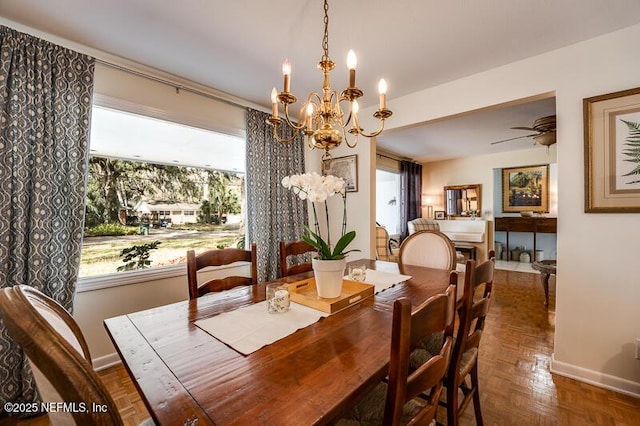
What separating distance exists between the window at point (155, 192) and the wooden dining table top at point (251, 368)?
1432 mm

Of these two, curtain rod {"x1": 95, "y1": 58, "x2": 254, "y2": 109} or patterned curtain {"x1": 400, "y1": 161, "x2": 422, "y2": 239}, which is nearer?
curtain rod {"x1": 95, "y1": 58, "x2": 254, "y2": 109}

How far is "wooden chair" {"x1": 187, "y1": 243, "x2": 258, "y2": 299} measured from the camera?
4.97 ft

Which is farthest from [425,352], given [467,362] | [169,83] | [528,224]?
[528,224]

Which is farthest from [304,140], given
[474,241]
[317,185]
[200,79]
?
[474,241]

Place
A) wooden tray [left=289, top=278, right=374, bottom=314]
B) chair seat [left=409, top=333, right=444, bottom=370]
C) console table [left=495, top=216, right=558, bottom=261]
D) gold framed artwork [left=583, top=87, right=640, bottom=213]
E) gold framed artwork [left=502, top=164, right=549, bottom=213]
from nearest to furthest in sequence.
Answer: wooden tray [left=289, top=278, right=374, bottom=314]
chair seat [left=409, top=333, right=444, bottom=370]
gold framed artwork [left=583, top=87, right=640, bottom=213]
console table [left=495, top=216, right=558, bottom=261]
gold framed artwork [left=502, top=164, right=549, bottom=213]

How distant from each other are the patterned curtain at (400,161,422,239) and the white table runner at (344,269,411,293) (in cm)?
410

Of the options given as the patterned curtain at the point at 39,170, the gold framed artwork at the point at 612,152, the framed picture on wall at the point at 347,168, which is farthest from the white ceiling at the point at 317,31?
the framed picture on wall at the point at 347,168

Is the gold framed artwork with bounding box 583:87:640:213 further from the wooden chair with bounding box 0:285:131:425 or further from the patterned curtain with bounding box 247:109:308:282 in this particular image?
the wooden chair with bounding box 0:285:131:425

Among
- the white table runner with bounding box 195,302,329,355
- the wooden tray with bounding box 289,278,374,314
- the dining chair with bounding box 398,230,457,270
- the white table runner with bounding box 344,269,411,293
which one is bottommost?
the white table runner with bounding box 195,302,329,355

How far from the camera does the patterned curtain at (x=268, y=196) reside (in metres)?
2.84

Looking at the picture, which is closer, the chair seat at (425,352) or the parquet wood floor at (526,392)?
the chair seat at (425,352)

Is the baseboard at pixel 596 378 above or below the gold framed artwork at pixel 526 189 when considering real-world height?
below

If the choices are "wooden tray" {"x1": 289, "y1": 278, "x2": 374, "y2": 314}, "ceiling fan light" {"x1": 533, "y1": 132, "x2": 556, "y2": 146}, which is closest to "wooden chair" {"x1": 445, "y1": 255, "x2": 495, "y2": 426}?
"wooden tray" {"x1": 289, "y1": 278, "x2": 374, "y2": 314}

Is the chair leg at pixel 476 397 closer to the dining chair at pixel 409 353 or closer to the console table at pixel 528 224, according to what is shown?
the dining chair at pixel 409 353
